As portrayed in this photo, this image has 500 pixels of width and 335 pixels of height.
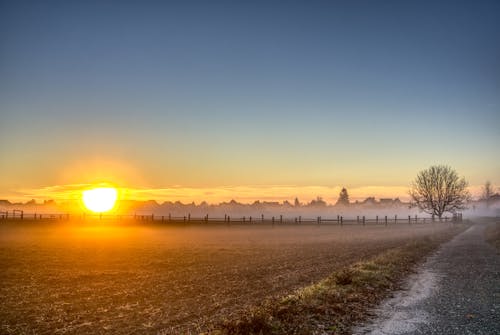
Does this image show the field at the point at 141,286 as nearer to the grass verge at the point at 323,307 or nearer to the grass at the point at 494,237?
the grass verge at the point at 323,307

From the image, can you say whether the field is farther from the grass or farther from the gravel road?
the grass

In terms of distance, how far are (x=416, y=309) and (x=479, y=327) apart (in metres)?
1.90

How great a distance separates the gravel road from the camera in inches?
396

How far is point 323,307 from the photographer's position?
11547 millimetres

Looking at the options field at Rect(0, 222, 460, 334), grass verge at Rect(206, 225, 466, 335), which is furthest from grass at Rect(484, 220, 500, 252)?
grass verge at Rect(206, 225, 466, 335)

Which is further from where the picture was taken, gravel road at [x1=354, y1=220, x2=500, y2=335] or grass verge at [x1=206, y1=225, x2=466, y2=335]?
gravel road at [x1=354, y1=220, x2=500, y2=335]

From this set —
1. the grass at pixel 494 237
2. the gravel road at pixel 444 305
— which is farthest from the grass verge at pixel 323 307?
the grass at pixel 494 237

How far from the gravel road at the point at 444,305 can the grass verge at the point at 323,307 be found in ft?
1.90

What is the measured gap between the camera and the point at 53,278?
19.2 meters

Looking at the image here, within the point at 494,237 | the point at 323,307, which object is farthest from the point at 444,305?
the point at 494,237

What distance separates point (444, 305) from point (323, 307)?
13.1 ft

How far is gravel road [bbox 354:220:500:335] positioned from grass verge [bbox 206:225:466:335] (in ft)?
1.90

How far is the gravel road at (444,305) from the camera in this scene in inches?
396

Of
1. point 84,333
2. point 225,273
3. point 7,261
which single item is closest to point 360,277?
point 225,273
